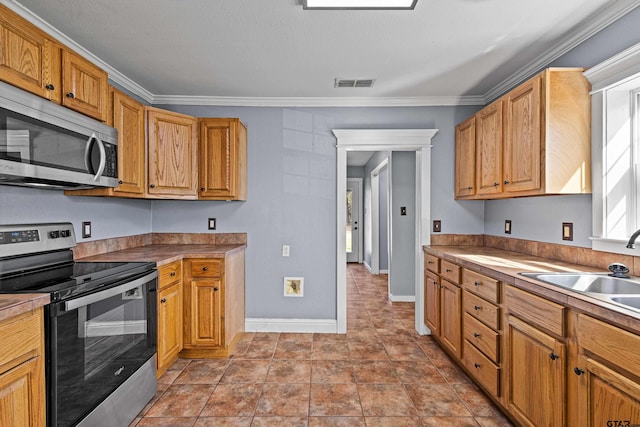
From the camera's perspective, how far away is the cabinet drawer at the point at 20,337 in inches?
48.5

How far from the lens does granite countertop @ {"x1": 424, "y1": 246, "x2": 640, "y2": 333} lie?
124 cm

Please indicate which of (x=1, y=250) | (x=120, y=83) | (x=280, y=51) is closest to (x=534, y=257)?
(x=280, y=51)

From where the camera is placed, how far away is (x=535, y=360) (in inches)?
67.7

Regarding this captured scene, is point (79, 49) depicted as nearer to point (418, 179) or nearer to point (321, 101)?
point (321, 101)

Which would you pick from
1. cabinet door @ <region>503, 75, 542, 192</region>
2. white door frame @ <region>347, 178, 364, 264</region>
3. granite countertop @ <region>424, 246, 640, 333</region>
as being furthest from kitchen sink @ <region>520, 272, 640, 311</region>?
white door frame @ <region>347, 178, 364, 264</region>

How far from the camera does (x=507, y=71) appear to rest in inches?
111

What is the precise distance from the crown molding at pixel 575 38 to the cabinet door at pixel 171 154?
114 inches

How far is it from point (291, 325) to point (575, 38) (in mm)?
3331

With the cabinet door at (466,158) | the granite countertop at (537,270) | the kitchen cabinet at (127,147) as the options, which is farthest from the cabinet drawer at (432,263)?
the kitchen cabinet at (127,147)

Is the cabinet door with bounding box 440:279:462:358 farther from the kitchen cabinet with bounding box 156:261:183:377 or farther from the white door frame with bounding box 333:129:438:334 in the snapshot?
the kitchen cabinet with bounding box 156:261:183:377

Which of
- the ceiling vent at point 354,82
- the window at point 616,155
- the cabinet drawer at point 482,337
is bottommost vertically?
the cabinet drawer at point 482,337

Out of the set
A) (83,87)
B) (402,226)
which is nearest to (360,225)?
(402,226)

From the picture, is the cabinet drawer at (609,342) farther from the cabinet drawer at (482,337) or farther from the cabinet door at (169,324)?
the cabinet door at (169,324)

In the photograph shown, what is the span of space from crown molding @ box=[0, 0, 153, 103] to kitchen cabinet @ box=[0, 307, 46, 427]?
177 cm
